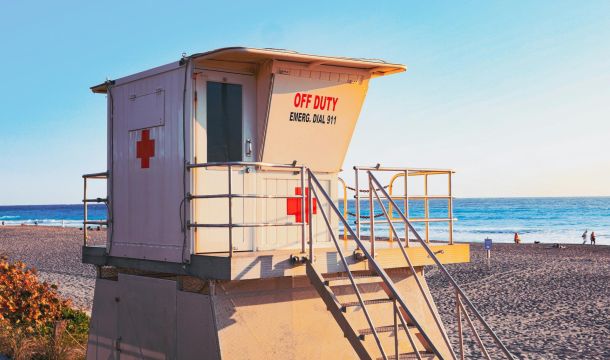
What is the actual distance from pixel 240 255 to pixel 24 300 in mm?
8549

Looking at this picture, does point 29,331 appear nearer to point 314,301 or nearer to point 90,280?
point 314,301

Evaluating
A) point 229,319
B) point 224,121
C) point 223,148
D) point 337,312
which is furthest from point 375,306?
point 224,121

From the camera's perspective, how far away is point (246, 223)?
8.06 metres

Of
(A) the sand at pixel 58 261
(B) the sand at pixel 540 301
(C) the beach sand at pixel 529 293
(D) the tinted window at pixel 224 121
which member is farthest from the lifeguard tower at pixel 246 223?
(A) the sand at pixel 58 261

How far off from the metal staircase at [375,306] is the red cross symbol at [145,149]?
7.34 ft

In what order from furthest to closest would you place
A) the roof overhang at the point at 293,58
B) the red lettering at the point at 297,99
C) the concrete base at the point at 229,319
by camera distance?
the red lettering at the point at 297,99
the roof overhang at the point at 293,58
the concrete base at the point at 229,319

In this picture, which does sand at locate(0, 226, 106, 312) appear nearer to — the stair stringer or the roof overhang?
the roof overhang

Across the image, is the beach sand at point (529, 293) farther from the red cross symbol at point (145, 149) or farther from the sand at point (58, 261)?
the red cross symbol at point (145, 149)

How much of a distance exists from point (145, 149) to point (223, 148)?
136 centimetres

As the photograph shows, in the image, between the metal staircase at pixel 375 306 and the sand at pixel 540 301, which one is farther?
the sand at pixel 540 301

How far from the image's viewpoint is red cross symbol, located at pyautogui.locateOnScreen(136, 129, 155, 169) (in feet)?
29.2

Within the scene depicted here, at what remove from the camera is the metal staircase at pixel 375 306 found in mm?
7086

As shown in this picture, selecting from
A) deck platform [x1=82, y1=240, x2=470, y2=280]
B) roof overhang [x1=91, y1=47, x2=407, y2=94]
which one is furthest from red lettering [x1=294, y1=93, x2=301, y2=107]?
deck platform [x1=82, y1=240, x2=470, y2=280]

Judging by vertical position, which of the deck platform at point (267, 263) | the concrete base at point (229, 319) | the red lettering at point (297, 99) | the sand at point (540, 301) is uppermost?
the red lettering at point (297, 99)
